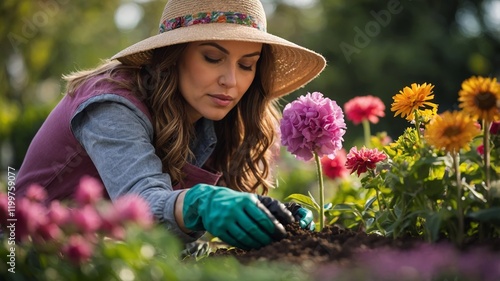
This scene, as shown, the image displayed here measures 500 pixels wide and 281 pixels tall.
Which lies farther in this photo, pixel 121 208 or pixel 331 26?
pixel 331 26

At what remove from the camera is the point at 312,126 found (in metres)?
2.08

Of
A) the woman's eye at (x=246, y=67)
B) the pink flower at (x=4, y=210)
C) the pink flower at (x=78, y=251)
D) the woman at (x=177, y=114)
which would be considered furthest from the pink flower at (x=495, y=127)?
the pink flower at (x=4, y=210)

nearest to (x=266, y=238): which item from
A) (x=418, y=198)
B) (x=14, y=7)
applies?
(x=418, y=198)

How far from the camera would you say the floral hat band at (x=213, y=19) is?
2.32 meters

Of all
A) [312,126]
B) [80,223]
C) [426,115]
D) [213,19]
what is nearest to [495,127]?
[426,115]

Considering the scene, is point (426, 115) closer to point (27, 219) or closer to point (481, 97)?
point (481, 97)

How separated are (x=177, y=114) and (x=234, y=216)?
2.53 ft

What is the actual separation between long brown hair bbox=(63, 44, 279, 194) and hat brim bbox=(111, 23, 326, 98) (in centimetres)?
7

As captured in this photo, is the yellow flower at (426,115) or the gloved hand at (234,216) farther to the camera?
the yellow flower at (426,115)

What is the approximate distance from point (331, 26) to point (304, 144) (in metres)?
11.5

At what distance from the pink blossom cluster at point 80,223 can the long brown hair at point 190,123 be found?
34.3 inches

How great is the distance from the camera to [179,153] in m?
2.28

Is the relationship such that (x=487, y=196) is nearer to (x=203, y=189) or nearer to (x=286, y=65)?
(x=203, y=189)

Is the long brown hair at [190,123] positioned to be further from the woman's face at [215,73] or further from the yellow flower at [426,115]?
the yellow flower at [426,115]
